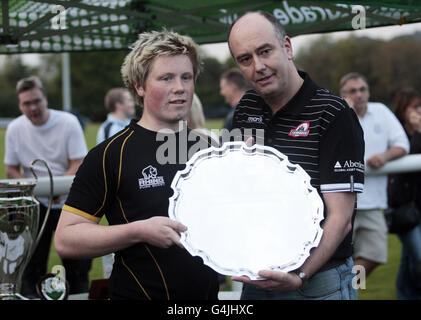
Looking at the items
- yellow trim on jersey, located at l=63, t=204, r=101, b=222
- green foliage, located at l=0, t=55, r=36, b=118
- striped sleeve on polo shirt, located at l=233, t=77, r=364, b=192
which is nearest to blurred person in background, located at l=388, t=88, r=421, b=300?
striped sleeve on polo shirt, located at l=233, t=77, r=364, b=192

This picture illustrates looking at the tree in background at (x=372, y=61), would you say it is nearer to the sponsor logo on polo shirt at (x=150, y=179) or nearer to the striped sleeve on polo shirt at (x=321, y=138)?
the striped sleeve on polo shirt at (x=321, y=138)

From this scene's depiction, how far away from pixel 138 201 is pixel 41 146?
317 centimetres

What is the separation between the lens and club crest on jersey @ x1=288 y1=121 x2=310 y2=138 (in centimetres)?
186

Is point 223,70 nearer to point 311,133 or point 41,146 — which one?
point 41,146

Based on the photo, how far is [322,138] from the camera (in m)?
1.84

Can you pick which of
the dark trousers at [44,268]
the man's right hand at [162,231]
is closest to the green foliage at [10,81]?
the dark trousers at [44,268]

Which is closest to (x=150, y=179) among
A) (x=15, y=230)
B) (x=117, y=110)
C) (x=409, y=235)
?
(x=15, y=230)

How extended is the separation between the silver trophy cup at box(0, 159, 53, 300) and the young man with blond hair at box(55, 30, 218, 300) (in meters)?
0.57

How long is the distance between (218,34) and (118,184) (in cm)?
297

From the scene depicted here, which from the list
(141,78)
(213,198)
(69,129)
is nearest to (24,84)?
(69,129)

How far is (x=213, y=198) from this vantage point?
1.70 metres

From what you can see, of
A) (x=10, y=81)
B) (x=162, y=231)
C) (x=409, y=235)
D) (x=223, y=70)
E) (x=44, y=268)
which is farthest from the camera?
(x=10, y=81)

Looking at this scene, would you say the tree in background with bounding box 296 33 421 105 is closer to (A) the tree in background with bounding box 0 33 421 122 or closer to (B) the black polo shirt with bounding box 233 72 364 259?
(A) the tree in background with bounding box 0 33 421 122
